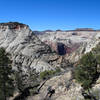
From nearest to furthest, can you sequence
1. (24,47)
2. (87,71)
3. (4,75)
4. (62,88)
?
(87,71), (4,75), (62,88), (24,47)

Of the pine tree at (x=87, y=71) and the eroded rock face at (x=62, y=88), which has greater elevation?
the pine tree at (x=87, y=71)

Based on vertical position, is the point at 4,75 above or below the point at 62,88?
above

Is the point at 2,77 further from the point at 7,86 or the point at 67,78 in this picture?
the point at 67,78

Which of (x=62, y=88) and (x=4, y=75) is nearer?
(x=4, y=75)

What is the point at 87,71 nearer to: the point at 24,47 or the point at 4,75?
the point at 4,75

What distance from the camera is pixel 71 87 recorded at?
28.1m

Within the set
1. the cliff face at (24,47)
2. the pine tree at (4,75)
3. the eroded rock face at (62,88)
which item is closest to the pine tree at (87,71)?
the eroded rock face at (62,88)

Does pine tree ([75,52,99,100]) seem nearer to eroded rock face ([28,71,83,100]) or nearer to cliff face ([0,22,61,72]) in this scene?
eroded rock face ([28,71,83,100])

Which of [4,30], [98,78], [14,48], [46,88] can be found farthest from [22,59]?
[98,78]

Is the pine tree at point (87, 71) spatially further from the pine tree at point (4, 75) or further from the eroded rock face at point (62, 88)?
the pine tree at point (4, 75)

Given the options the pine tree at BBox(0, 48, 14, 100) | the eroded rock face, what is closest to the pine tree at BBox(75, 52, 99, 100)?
the eroded rock face

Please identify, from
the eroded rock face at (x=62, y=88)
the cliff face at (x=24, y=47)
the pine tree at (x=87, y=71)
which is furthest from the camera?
the cliff face at (x=24, y=47)

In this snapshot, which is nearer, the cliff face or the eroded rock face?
the eroded rock face

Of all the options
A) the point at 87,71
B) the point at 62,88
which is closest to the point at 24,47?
the point at 62,88
